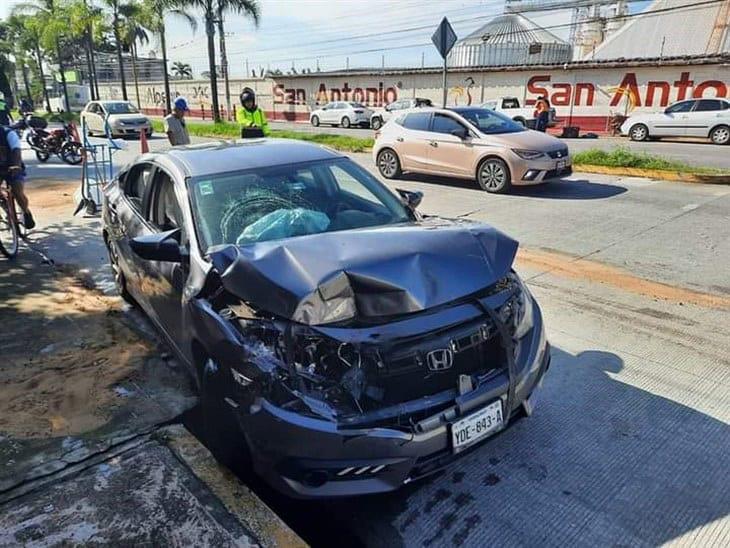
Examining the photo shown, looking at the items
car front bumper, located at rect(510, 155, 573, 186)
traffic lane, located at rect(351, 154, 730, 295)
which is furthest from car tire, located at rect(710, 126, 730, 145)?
car front bumper, located at rect(510, 155, 573, 186)

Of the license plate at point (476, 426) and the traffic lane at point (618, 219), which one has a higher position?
the license plate at point (476, 426)

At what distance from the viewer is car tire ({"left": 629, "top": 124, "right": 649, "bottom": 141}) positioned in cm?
1961

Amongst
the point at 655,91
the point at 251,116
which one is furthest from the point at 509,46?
the point at 251,116

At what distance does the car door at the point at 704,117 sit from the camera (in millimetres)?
17938

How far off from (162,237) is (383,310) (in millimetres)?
1529

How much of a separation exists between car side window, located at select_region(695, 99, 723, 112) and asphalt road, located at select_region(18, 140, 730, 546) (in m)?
15.5

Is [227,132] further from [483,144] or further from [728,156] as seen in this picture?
[728,156]

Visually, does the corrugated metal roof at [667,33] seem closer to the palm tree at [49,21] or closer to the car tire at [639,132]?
the car tire at [639,132]

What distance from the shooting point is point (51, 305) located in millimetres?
5012

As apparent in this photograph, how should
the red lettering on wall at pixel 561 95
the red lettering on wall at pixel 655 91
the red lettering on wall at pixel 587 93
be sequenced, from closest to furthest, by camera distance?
the red lettering on wall at pixel 655 91 → the red lettering on wall at pixel 587 93 → the red lettering on wall at pixel 561 95

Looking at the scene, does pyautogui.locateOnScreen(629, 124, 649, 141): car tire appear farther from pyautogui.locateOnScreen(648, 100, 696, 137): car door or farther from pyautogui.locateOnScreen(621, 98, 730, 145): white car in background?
pyautogui.locateOnScreen(648, 100, 696, 137): car door

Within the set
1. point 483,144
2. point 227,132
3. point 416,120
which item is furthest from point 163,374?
point 227,132

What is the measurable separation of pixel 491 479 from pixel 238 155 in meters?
2.63

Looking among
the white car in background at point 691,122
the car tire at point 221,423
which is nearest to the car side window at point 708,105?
the white car in background at point 691,122
